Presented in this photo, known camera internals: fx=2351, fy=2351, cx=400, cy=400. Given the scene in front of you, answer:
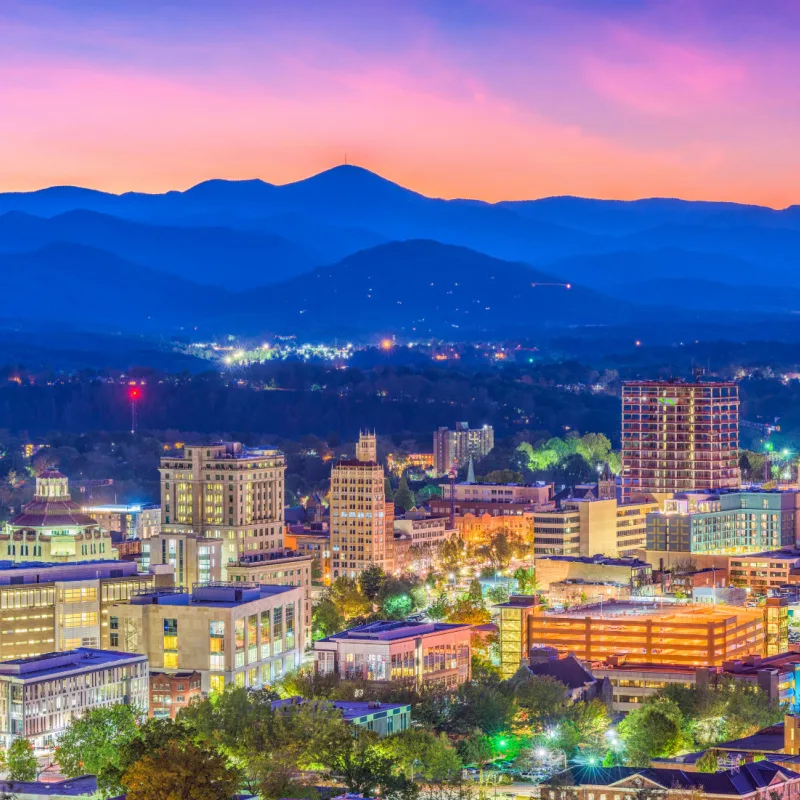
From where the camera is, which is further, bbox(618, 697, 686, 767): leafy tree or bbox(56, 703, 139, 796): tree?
bbox(618, 697, 686, 767): leafy tree

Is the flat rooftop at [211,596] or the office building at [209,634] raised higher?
the flat rooftop at [211,596]

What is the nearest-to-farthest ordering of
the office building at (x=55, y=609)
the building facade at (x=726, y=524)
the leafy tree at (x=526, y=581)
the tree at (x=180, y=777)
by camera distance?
the tree at (x=180, y=777) < the office building at (x=55, y=609) < the leafy tree at (x=526, y=581) < the building facade at (x=726, y=524)

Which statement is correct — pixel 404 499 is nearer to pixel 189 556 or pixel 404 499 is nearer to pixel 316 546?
pixel 316 546

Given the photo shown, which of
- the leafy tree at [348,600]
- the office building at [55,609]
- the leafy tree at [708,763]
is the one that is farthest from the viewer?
the leafy tree at [348,600]

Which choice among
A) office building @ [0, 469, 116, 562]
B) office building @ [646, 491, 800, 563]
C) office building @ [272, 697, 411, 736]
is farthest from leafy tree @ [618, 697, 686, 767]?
office building @ [646, 491, 800, 563]

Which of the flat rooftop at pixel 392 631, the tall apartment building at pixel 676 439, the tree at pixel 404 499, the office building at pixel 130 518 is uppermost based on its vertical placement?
the tall apartment building at pixel 676 439

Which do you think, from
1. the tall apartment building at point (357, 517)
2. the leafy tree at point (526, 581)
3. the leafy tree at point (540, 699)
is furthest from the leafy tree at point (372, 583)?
the leafy tree at point (540, 699)

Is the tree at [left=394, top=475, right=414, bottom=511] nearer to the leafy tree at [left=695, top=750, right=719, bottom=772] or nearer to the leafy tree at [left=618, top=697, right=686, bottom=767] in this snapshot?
the leafy tree at [left=618, top=697, right=686, bottom=767]

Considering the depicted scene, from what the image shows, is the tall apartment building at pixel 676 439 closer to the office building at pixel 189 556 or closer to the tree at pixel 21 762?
the office building at pixel 189 556
